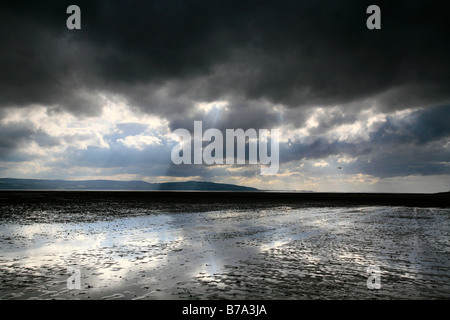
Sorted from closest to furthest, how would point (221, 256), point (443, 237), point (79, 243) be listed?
point (221, 256), point (79, 243), point (443, 237)

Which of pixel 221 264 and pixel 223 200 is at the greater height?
pixel 221 264

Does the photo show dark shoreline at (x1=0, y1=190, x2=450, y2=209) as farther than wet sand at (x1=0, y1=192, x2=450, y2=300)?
Yes

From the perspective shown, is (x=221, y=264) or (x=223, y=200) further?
(x=223, y=200)

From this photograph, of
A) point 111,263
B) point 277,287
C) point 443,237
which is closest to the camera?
point 277,287

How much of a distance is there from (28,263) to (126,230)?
10.6 meters

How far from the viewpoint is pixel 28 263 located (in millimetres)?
13359

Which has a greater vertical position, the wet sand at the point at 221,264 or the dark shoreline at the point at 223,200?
the wet sand at the point at 221,264

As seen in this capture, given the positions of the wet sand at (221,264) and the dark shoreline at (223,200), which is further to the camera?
the dark shoreline at (223,200)

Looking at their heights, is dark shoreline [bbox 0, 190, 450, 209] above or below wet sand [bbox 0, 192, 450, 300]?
below
